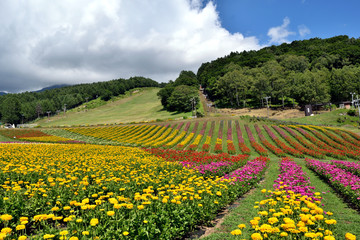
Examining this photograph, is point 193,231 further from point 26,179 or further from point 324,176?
point 324,176

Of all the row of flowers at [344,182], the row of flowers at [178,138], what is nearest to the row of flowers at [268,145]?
the row of flowers at [344,182]

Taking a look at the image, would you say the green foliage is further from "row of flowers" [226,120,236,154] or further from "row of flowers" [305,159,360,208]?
"row of flowers" [305,159,360,208]

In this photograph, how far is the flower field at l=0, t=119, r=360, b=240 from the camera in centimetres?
507

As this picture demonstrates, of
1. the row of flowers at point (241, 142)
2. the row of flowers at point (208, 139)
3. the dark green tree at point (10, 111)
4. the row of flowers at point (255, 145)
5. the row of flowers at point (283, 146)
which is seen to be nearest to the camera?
the row of flowers at point (283, 146)

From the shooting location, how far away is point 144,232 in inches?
200

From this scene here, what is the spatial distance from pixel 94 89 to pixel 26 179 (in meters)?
176

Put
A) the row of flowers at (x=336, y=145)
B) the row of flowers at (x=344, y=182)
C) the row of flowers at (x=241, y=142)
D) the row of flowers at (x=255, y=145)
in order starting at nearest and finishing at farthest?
the row of flowers at (x=344, y=182) → the row of flowers at (x=336, y=145) → the row of flowers at (x=255, y=145) → the row of flowers at (x=241, y=142)

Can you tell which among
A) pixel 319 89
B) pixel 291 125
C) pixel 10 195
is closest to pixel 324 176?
pixel 10 195

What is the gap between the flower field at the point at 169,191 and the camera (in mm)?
5066

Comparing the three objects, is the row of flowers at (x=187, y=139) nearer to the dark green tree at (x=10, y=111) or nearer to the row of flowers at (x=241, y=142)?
the row of flowers at (x=241, y=142)

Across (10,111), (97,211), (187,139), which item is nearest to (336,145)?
(187,139)

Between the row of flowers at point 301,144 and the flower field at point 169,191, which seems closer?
the flower field at point 169,191

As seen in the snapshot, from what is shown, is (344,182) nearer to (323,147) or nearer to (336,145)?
(323,147)

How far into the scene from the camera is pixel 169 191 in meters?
7.82
